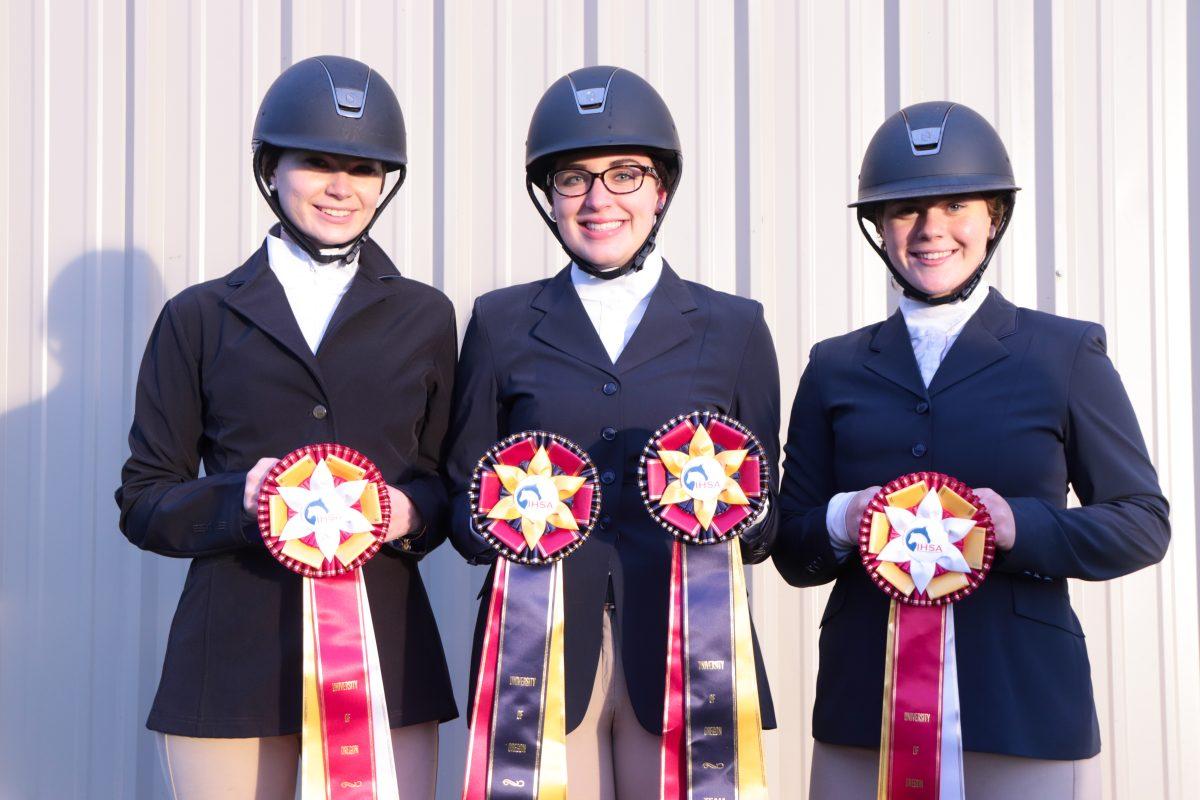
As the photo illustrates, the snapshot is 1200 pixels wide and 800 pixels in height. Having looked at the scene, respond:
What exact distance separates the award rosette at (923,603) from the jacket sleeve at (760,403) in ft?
0.70

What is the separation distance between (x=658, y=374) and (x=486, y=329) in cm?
35

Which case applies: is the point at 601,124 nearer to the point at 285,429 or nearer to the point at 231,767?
the point at 285,429

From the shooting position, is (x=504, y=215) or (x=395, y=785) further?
(x=504, y=215)

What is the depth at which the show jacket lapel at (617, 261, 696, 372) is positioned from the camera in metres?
2.27

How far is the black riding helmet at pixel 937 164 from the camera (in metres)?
2.33

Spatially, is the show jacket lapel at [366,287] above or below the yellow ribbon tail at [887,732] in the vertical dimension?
above

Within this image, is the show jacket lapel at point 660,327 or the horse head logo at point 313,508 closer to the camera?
the horse head logo at point 313,508

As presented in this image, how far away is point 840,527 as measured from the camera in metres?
2.24

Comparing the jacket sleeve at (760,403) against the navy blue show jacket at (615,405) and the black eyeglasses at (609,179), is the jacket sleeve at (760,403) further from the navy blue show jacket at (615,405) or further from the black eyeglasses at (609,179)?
the black eyeglasses at (609,179)

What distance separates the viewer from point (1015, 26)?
3.46 m

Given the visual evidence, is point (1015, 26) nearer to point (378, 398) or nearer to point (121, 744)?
point (378, 398)

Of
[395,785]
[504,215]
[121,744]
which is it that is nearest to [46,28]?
[504,215]

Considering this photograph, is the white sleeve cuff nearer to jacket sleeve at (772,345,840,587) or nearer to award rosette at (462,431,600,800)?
jacket sleeve at (772,345,840,587)

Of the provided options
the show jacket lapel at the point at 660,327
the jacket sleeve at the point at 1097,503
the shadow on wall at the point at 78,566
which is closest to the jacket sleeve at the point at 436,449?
the show jacket lapel at the point at 660,327
